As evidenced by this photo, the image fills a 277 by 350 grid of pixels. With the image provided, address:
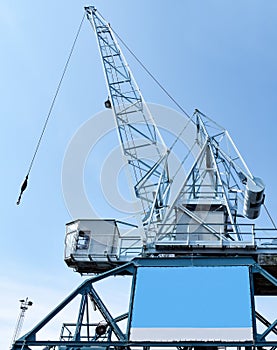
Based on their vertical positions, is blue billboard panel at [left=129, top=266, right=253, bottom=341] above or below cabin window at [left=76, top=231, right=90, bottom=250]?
below

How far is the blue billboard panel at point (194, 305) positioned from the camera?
59.6ft

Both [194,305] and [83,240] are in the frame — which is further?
[83,240]

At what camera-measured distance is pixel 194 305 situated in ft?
62.5

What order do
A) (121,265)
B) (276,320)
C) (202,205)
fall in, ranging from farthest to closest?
1. (202,205)
2. (121,265)
3. (276,320)

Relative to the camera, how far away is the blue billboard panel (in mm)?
18156

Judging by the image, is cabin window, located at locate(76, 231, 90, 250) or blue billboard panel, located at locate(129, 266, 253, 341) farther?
cabin window, located at locate(76, 231, 90, 250)

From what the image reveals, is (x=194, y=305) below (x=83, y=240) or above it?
below

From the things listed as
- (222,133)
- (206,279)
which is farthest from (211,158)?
(206,279)

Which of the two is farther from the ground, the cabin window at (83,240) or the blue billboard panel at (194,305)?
the cabin window at (83,240)

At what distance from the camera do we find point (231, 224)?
23641 mm

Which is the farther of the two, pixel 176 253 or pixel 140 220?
pixel 140 220

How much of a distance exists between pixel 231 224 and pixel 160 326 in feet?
26.1

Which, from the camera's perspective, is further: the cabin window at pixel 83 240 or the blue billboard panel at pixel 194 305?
the cabin window at pixel 83 240

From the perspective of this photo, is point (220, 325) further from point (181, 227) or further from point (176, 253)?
point (181, 227)
